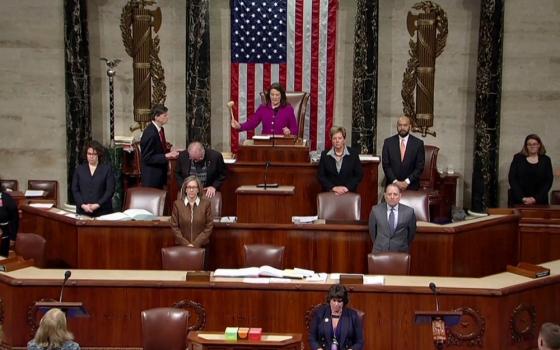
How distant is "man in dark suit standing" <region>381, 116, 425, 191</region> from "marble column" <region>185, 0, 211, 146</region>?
3725mm

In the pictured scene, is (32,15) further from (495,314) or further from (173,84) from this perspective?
(495,314)

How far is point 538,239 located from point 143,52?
273 inches

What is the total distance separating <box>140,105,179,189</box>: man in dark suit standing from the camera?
11.7 m

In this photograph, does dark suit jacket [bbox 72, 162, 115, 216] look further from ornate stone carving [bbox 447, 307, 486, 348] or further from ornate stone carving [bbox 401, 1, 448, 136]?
ornate stone carving [bbox 401, 1, 448, 136]

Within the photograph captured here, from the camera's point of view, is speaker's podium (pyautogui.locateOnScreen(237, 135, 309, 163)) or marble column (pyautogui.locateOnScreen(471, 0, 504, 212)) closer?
speaker's podium (pyautogui.locateOnScreen(237, 135, 309, 163))

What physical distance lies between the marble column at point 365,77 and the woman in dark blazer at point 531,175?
260 cm

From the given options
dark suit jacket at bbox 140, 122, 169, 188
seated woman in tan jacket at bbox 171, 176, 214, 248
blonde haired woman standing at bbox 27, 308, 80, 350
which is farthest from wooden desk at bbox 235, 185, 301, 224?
blonde haired woman standing at bbox 27, 308, 80, 350

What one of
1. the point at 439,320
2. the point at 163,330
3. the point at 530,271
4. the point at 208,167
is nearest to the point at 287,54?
the point at 208,167

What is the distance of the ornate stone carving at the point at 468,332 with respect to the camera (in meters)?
8.39

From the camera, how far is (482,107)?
47.9ft

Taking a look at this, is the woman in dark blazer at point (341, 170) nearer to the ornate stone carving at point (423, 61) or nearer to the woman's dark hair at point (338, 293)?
the ornate stone carving at point (423, 61)

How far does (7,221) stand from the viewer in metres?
10.8

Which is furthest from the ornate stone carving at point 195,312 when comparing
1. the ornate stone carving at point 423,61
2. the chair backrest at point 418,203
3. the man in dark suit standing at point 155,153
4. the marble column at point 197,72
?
the ornate stone carving at point 423,61

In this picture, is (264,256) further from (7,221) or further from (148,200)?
(7,221)
